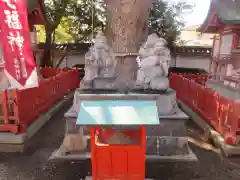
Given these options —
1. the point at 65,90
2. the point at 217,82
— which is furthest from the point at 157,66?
the point at 217,82

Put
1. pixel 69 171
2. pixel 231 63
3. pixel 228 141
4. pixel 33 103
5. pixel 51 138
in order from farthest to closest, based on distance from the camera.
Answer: pixel 231 63 → pixel 33 103 → pixel 51 138 → pixel 228 141 → pixel 69 171

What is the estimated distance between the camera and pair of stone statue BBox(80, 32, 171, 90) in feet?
17.1

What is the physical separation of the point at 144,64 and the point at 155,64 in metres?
0.27

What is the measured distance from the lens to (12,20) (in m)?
4.68

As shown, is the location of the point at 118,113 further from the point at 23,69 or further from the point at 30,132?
the point at 30,132

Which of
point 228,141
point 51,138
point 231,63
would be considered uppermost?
point 231,63

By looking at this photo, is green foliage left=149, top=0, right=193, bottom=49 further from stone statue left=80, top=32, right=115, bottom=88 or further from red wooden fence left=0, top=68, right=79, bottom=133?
stone statue left=80, top=32, right=115, bottom=88

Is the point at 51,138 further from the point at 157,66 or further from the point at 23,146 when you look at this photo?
the point at 157,66

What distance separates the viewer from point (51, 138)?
6.15 metres

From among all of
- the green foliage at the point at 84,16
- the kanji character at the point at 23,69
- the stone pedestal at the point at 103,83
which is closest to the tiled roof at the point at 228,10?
the stone pedestal at the point at 103,83

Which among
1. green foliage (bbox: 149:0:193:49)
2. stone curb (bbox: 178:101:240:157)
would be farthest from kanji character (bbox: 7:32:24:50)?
green foliage (bbox: 149:0:193:49)

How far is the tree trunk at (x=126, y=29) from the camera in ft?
20.5

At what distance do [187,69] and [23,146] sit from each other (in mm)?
15067

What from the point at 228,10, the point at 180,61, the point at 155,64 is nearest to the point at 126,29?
the point at 155,64
